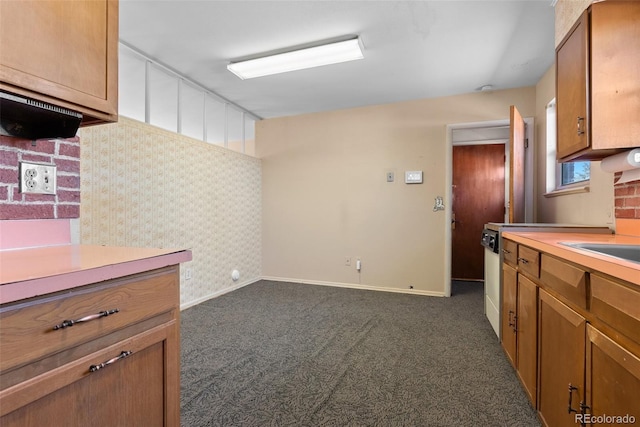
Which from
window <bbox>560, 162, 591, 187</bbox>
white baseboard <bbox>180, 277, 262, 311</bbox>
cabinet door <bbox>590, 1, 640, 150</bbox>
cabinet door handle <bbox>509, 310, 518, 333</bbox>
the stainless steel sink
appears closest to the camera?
the stainless steel sink

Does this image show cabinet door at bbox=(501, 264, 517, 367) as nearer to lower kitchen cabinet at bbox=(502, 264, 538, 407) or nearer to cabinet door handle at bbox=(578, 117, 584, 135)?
lower kitchen cabinet at bbox=(502, 264, 538, 407)

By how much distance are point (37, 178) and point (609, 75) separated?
2.59 m

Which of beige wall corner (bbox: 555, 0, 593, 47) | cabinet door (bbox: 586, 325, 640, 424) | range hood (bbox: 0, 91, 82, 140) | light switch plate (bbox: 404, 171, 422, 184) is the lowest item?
cabinet door (bbox: 586, 325, 640, 424)

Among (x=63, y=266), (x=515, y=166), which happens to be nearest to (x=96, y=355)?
(x=63, y=266)

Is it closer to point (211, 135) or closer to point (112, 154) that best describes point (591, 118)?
point (112, 154)

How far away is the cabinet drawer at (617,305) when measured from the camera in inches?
29.8

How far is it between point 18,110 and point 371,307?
299 cm

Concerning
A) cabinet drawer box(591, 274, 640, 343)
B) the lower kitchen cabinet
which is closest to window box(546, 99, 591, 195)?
the lower kitchen cabinet

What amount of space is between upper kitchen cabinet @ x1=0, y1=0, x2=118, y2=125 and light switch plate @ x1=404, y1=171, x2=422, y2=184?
318cm

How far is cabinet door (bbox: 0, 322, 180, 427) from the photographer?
25.8 inches

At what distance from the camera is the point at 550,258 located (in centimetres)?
129

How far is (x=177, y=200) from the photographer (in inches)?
119

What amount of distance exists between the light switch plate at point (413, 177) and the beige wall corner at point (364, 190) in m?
0.05

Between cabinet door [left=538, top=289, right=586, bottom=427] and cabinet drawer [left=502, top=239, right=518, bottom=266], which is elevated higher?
cabinet drawer [left=502, top=239, right=518, bottom=266]
